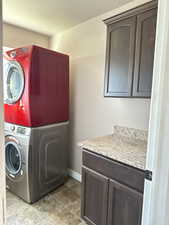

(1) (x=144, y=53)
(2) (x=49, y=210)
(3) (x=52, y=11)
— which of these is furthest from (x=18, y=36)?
(2) (x=49, y=210)

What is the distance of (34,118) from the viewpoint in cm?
198

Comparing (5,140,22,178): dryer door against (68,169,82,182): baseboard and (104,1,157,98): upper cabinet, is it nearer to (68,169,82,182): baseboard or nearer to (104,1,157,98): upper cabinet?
(68,169,82,182): baseboard

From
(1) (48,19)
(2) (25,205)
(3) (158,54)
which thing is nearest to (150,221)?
(3) (158,54)

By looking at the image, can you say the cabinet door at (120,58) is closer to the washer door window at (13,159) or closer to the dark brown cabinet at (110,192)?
the dark brown cabinet at (110,192)

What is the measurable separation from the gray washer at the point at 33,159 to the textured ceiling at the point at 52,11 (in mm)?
1529

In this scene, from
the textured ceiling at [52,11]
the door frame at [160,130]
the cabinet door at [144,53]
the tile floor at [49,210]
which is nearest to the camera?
the door frame at [160,130]

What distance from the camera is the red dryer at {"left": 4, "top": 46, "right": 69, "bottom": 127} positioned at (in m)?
1.95

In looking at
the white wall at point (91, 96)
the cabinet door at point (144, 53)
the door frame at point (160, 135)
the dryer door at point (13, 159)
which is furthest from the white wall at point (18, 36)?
the door frame at point (160, 135)

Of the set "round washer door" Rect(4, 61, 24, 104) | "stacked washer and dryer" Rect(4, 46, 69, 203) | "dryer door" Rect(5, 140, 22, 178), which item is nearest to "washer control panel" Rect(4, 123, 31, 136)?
"stacked washer and dryer" Rect(4, 46, 69, 203)

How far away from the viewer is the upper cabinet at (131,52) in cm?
141

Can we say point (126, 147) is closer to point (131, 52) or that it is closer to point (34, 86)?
point (131, 52)

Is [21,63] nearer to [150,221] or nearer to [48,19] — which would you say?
[48,19]

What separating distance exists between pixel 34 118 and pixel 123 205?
133cm

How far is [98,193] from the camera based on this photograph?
5.08 feet
